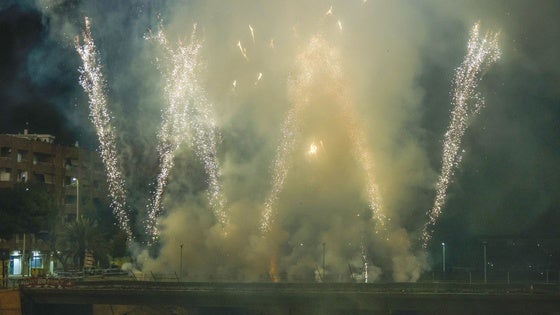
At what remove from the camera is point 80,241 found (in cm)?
7181

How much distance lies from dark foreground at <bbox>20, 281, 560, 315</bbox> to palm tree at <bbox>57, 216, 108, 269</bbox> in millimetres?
19565

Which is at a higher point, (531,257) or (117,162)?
(117,162)

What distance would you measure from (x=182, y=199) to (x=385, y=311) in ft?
76.8

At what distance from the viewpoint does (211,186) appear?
203 ft

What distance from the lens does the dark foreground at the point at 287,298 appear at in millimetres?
43469

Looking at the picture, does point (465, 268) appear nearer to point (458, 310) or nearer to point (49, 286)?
point (458, 310)

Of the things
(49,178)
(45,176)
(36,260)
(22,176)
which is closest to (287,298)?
(36,260)

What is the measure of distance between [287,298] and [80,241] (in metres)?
32.3

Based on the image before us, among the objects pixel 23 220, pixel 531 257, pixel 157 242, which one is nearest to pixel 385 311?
pixel 157 242

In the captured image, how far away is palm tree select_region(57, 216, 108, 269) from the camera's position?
71.8m

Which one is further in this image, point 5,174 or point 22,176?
point 22,176

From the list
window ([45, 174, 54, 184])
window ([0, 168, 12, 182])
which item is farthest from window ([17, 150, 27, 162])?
window ([45, 174, 54, 184])

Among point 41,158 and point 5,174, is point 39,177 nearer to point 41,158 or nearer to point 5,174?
point 41,158

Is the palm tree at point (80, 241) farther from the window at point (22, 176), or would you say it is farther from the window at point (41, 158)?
the window at point (41, 158)
